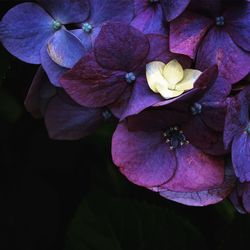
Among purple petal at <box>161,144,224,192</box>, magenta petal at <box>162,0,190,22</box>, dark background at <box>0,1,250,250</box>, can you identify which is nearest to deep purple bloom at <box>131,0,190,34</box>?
magenta petal at <box>162,0,190,22</box>

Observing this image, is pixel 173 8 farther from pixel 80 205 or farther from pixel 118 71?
pixel 80 205

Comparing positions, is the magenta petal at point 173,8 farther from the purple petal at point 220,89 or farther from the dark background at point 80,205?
the dark background at point 80,205

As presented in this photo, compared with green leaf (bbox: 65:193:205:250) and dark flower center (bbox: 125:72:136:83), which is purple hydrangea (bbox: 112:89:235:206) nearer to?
dark flower center (bbox: 125:72:136:83)

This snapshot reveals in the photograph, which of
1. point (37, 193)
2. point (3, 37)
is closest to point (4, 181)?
point (37, 193)

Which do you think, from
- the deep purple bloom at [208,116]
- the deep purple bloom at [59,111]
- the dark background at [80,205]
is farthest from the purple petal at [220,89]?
the dark background at [80,205]

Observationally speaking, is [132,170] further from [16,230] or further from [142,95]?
[16,230]

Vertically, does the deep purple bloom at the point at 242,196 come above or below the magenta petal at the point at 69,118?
below

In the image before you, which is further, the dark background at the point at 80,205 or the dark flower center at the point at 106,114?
the dark background at the point at 80,205
